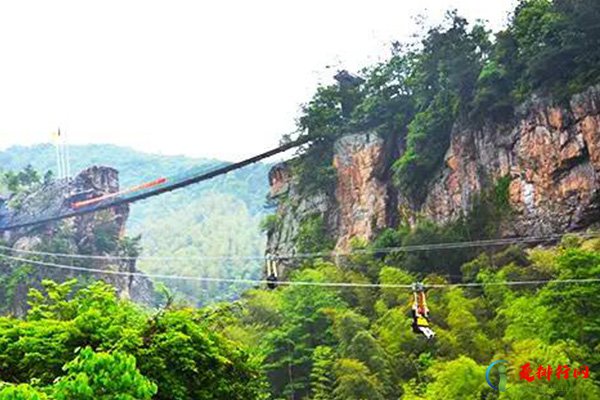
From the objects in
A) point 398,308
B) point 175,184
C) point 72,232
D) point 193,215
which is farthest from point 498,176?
point 193,215

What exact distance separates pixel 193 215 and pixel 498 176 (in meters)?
50.8

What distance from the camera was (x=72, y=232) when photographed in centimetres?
2648

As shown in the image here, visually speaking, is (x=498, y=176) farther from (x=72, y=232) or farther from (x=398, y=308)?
(x=72, y=232)

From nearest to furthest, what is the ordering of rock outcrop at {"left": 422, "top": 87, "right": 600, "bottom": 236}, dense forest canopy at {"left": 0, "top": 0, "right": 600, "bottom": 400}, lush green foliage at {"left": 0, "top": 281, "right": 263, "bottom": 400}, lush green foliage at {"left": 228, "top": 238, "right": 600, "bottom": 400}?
lush green foliage at {"left": 0, "top": 281, "right": 263, "bottom": 400} < dense forest canopy at {"left": 0, "top": 0, "right": 600, "bottom": 400} < lush green foliage at {"left": 228, "top": 238, "right": 600, "bottom": 400} < rock outcrop at {"left": 422, "top": 87, "right": 600, "bottom": 236}

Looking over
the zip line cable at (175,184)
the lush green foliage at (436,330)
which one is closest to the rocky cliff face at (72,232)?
the zip line cable at (175,184)

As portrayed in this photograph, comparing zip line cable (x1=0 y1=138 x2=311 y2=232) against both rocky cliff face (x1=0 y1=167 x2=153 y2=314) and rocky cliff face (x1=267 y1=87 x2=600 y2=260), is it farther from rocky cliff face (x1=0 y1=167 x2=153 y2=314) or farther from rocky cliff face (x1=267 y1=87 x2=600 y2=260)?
rocky cliff face (x1=267 y1=87 x2=600 y2=260)

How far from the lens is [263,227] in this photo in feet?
77.5

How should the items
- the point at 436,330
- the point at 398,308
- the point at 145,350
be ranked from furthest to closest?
the point at 398,308, the point at 436,330, the point at 145,350

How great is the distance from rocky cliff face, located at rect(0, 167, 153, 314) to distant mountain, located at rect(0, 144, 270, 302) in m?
17.6

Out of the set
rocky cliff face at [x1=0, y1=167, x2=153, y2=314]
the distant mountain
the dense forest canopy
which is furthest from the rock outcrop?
the distant mountain

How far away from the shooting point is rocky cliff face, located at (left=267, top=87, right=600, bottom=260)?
1344 centimetres

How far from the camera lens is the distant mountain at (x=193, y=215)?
5362 cm

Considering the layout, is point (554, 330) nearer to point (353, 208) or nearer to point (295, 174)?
point (353, 208)

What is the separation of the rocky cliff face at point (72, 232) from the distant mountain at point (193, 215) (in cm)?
1762
